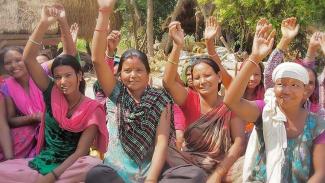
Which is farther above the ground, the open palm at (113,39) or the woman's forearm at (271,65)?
the open palm at (113,39)

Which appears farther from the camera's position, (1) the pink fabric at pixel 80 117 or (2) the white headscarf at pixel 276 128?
(1) the pink fabric at pixel 80 117

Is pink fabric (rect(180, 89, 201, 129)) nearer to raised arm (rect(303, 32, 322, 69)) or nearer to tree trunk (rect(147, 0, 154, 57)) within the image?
raised arm (rect(303, 32, 322, 69))

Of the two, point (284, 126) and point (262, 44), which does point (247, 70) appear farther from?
point (284, 126)

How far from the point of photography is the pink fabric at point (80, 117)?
12.5ft

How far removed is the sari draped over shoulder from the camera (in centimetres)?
397

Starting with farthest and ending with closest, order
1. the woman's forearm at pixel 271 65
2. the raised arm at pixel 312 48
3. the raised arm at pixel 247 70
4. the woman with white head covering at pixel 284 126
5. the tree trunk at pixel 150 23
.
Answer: the tree trunk at pixel 150 23 < the raised arm at pixel 312 48 < the woman's forearm at pixel 271 65 < the woman with white head covering at pixel 284 126 < the raised arm at pixel 247 70

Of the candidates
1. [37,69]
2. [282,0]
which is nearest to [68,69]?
Result: [37,69]

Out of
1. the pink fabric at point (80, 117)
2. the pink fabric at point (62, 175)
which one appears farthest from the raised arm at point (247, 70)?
the pink fabric at point (62, 175)

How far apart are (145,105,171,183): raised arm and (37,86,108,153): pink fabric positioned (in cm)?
50

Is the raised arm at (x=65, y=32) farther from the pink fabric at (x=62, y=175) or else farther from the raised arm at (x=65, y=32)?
the pink fabric at (x=62, y=175)

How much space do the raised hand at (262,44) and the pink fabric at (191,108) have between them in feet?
3.29

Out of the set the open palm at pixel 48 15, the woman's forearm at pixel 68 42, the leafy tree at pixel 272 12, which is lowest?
the woman's forearm at pixel 68 42

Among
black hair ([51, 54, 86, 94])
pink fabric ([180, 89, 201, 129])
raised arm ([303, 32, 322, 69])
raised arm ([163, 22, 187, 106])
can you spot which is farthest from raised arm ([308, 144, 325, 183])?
black hair ([51, 54, 86, 94])

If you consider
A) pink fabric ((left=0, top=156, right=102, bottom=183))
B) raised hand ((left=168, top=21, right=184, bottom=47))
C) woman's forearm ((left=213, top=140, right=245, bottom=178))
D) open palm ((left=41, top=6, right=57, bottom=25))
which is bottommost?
pink fabric ((left=0, top=156, right=102, bottom=183))
